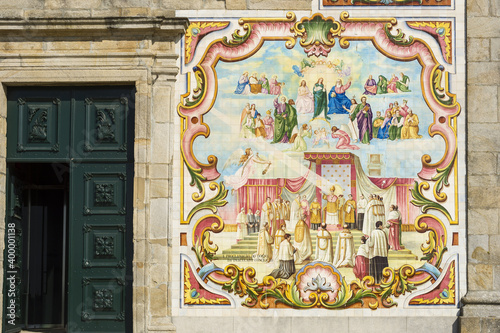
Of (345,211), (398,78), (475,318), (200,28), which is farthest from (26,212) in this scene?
(475,318)

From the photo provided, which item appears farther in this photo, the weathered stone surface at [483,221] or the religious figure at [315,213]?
the religious figure at [315,213]

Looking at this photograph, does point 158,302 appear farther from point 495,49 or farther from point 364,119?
point 495,49

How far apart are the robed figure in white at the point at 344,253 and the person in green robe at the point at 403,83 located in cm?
205

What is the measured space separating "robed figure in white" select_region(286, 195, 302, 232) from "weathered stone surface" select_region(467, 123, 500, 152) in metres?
2.32

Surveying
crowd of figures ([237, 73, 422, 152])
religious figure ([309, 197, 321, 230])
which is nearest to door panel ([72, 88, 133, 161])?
crowd of figures ([237, 73, 422, 152])

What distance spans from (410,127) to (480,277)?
210cm

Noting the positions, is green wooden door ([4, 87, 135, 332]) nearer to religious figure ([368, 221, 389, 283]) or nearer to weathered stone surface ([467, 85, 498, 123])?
religious figure ([368, 221, 389, 283])

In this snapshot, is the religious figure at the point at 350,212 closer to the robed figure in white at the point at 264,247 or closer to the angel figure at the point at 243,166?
the robed figure in white at the point at 264,247

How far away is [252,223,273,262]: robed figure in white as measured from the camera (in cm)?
1094

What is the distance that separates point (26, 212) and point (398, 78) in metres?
5.98

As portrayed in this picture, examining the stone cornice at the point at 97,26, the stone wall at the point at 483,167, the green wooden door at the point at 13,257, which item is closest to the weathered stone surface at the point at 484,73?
the stone wall at the point at 483,167

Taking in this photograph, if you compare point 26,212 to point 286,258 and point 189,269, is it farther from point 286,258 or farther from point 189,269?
point 286,258

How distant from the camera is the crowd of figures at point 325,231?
10945 millimetres

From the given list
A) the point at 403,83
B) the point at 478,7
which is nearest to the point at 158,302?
the point at 403,83
